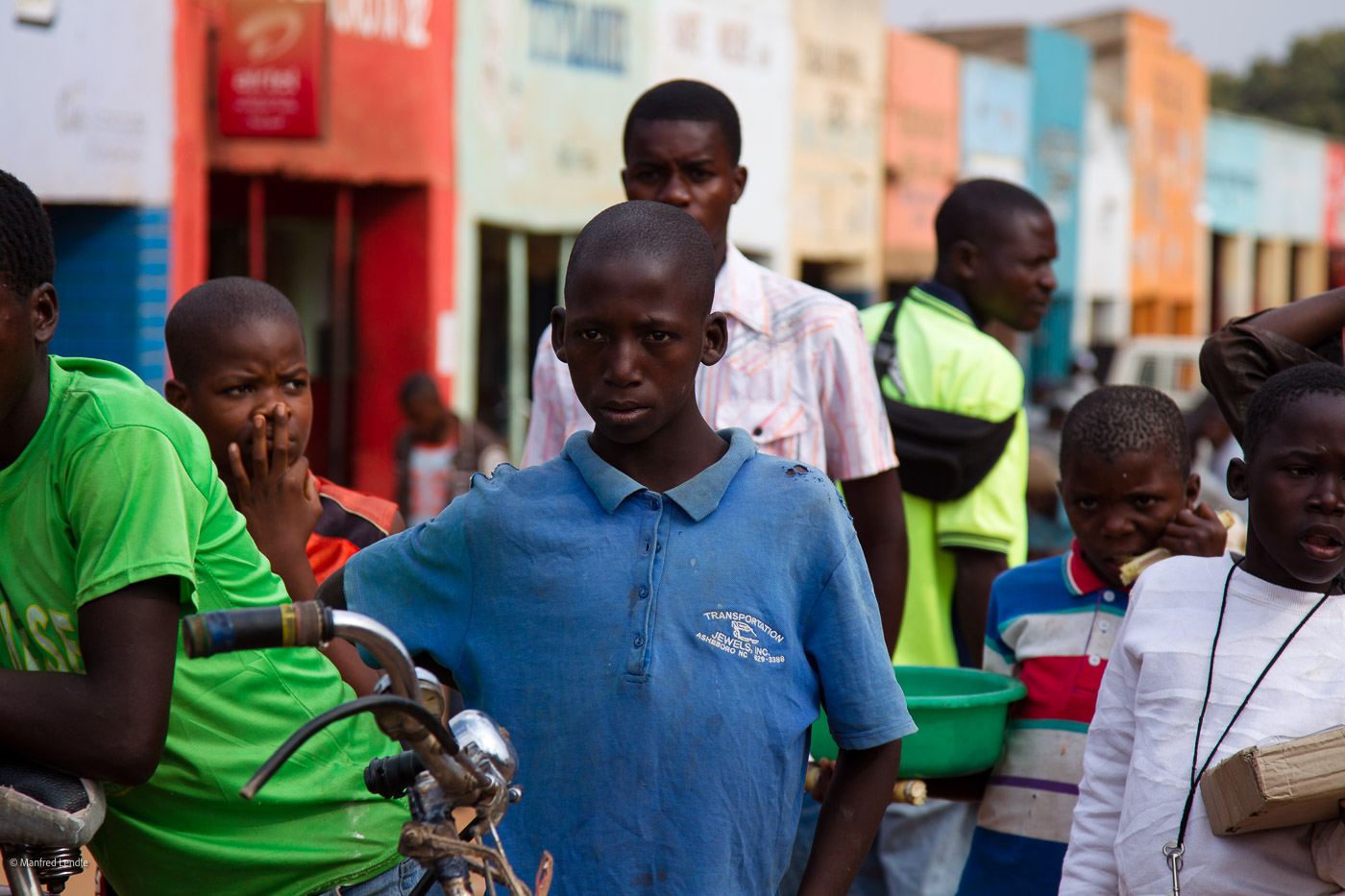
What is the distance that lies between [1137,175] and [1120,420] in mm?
26868

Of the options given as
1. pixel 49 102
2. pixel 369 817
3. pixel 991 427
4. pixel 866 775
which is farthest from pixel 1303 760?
pixel 49 102

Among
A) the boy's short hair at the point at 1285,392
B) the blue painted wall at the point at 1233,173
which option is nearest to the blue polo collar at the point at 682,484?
the boy's short hair at the point at 1285,392

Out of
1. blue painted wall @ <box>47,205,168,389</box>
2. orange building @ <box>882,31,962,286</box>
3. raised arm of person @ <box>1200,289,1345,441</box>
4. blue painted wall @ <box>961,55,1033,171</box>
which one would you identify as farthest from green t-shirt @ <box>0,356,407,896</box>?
blue painted wall @ <box>961,55,1033,171</box>

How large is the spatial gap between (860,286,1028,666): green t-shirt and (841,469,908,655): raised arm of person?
0.45 m

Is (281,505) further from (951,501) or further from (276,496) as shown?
(951,501)

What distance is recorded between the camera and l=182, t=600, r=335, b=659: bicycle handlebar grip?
4.35ft

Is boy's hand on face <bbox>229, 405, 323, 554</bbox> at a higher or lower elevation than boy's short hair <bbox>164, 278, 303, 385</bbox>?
lower

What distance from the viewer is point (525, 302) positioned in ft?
43.8

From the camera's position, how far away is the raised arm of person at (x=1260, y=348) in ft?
9.38

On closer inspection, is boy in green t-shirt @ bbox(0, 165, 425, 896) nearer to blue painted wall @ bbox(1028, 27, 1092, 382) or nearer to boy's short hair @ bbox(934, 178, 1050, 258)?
boy's short hair @ bbox(934, 178, 1050, 258)

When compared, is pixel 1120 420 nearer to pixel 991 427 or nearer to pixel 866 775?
pixel 991 427

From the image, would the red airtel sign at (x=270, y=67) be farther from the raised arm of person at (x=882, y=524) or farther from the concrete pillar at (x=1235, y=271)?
the concrete pillar at (x=1235, y=271)

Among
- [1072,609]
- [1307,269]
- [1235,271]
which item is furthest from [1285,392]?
[1307,269]

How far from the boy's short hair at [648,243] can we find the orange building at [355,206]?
8650 millimetres
